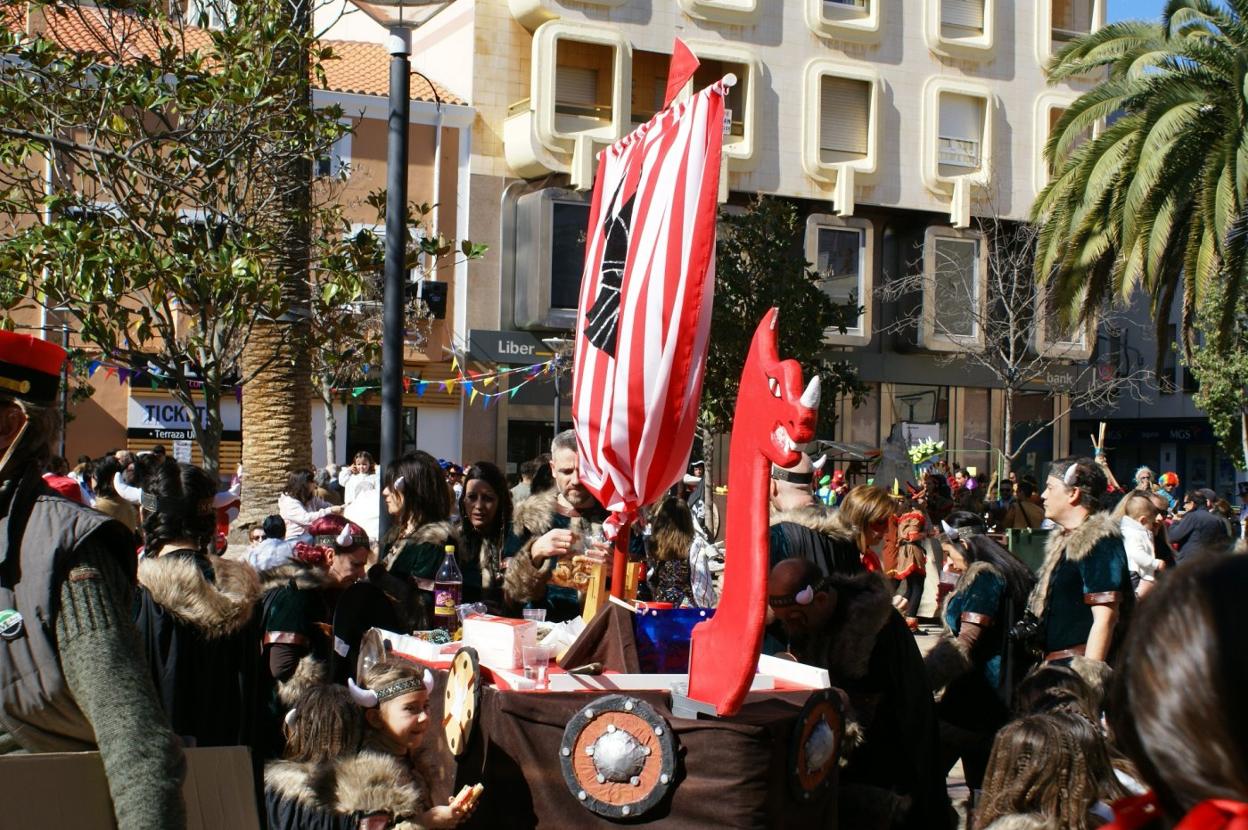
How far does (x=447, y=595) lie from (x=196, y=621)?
1.36m

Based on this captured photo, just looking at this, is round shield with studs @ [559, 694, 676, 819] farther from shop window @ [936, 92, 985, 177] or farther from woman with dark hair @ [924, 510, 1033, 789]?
shop window @ [936, 92, 985, 177]

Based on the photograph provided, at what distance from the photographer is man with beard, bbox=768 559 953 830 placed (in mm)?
5125

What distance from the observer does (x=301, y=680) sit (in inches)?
200

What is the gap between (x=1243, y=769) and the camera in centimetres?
128

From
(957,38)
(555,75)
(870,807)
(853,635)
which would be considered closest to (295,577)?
(853,635)

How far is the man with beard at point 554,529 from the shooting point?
19.5 ft

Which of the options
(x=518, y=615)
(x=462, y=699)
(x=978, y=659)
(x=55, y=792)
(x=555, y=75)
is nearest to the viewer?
(x=55, y=792)

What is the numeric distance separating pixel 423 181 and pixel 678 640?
27.0m

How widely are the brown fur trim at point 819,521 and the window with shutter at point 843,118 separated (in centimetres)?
2750

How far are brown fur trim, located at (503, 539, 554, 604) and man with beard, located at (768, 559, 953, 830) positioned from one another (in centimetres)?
116

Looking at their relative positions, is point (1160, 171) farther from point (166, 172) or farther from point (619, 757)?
point (619, 757)

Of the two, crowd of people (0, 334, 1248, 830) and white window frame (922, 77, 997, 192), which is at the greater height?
white window frame (922, 77, 997, 192)

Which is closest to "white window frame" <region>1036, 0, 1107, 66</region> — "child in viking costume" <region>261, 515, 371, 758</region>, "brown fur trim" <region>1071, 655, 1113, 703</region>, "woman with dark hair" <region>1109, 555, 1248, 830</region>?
"brown fur trim" <region>1071, 655, 1113, 703</region>

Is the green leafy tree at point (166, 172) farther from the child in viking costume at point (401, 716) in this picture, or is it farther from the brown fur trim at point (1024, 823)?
the brown fur trim at point (1024, 823)
